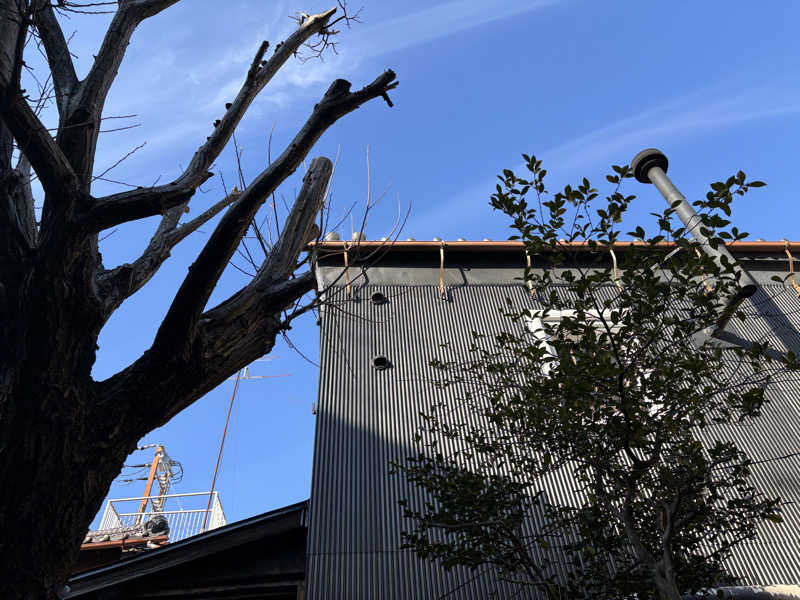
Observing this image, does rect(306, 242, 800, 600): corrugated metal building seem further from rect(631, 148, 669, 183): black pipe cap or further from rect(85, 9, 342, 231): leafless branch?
rect(631, 148, 669, 183): black pipe cap

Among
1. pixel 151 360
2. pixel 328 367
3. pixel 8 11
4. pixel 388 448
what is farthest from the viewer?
pixel 328 367

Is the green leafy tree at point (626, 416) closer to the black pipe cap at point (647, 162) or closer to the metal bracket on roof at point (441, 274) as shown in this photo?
the metal bracket on roof at point (441, 274)

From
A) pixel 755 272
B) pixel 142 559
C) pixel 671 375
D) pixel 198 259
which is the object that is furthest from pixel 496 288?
pixel 198 259

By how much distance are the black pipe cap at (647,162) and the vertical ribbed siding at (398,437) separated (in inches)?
82.4

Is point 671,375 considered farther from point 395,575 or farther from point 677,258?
point 395,575

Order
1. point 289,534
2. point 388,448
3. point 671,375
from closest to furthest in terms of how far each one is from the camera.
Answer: point 671,375 → point 289,534 → point 388,448

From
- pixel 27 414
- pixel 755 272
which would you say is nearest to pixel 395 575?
pixel 27 414

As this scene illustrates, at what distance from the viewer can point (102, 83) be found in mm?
3160

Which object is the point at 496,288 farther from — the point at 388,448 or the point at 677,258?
the point at 677,258

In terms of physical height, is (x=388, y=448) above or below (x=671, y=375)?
above

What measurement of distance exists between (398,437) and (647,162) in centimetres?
531

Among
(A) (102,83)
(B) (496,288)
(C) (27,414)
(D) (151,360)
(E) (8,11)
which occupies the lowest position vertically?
(C) (27,414)

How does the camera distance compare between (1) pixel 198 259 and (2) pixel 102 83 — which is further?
(2) pixel 102 83

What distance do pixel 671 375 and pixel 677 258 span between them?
0.68 m
